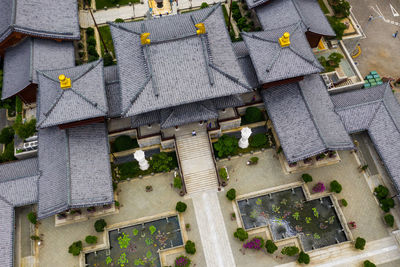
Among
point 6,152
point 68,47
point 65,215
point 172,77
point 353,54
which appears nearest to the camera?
point 172,77

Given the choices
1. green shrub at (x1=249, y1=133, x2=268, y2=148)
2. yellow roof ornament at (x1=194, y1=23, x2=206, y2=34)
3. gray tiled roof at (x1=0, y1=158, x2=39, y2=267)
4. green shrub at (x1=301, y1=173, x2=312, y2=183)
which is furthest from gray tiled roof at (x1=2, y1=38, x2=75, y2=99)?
green shrub at (x1=301, y1=173, x2=312, y2=183)

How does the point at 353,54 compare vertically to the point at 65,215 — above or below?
above

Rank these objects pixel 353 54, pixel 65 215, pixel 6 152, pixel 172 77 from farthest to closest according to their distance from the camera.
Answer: pixel 353 54 < pixel 6 152 < pixel 65 215 < pixel 172 77

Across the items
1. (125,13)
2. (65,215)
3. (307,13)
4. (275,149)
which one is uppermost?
(125,13)

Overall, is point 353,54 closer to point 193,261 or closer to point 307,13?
point 307,13

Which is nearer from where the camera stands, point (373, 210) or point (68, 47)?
point (373, 210)

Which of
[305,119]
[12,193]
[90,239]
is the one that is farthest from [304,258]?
[12,193]

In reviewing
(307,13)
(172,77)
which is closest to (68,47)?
(172,77)

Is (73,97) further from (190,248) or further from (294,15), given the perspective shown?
(294,15)
